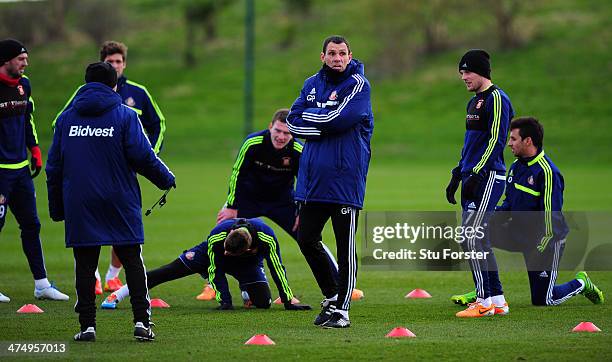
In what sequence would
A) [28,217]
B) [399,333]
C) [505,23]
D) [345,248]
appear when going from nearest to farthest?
[399,333] < [345,248] < [28,217] < [505,23]

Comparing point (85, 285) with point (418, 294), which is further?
point (418, 294)

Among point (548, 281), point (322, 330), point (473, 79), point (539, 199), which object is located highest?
point (473, 79)

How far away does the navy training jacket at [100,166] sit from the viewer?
8.64 metres

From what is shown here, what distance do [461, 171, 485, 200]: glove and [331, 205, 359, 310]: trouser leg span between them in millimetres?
1211

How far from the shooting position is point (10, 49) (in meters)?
11.1

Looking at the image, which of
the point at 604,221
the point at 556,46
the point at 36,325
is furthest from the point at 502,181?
the point at 556,46

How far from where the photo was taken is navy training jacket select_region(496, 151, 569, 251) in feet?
35.8

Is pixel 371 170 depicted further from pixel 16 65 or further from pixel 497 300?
pixel 497 300

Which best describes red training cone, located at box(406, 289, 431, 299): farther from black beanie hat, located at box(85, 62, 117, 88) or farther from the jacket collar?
black beanie hat, located at box(85, 62, 117, 88)

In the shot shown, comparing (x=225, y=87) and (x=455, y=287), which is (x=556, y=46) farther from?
(x=455, y=287)

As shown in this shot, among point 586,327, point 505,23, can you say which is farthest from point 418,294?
point 505,23

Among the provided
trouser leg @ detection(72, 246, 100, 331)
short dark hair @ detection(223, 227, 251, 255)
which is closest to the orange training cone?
short dark hair @ detection(223, 227, 251, 255)

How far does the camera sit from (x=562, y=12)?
60.1m

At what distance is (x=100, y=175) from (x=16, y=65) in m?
3.09
